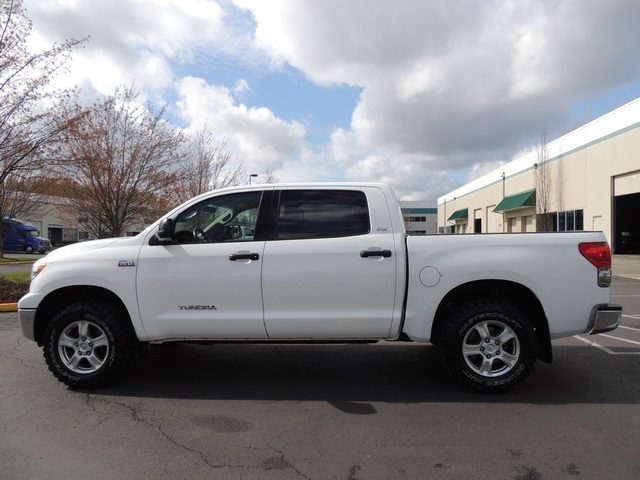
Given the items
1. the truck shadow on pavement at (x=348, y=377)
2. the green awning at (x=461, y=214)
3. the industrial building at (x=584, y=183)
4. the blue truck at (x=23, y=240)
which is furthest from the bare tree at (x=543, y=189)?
the blue truck at (x=23, y=240)

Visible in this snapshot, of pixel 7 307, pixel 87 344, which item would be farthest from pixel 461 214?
pixel 87 344

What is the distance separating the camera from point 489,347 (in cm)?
439

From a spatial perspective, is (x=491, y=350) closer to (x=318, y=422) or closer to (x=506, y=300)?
(x=506, y=300)

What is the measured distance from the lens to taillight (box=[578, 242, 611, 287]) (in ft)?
13.9

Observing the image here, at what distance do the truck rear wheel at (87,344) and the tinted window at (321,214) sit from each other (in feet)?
5.94

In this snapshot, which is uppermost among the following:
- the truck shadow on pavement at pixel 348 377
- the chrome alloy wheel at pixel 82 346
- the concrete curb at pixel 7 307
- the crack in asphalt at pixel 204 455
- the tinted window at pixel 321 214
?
the tinted window at pixel 321 214

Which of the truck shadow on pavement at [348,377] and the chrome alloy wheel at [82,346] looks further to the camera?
the chrome alloy wheel at [82,346]

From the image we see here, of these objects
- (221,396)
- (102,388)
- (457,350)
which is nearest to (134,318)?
(102,388)

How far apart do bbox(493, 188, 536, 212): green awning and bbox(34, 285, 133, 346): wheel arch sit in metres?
34.4

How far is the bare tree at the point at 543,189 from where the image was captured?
3231 centimetres

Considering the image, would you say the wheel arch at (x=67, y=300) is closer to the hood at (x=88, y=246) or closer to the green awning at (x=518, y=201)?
the hood at (x=88, y=246)

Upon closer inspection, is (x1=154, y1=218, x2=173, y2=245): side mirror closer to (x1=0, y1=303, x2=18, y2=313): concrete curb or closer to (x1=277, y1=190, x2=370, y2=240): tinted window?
(x1=277, y1=190, x2=370, y2=240): tinted window

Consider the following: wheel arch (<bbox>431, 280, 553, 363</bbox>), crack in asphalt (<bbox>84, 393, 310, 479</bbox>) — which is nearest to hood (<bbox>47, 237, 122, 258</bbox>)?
crack in asphalt (<bbox>84, 393, 310, 479</bbox>)

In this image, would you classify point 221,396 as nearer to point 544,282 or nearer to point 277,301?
point 277,301
